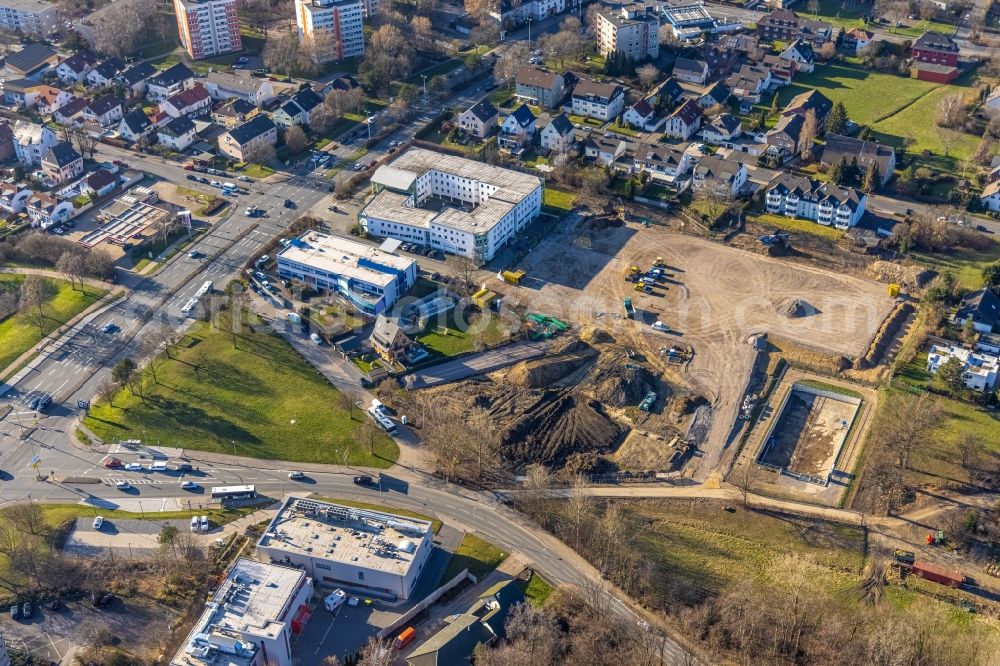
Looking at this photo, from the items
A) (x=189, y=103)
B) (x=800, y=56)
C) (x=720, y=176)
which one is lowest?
(x=189, y=103)

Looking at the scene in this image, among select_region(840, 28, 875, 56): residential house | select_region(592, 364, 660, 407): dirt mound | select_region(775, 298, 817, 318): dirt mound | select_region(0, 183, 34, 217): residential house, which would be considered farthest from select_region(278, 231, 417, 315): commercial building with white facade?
select_region(840, 28, 875, 56): residential house

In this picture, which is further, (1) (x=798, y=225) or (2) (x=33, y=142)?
(2) (x=33, y=142)

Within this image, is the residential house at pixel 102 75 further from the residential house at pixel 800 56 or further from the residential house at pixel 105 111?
the residential house at pixel 800 56

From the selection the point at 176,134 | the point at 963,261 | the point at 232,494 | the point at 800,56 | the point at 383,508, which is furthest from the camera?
the point at 800,56

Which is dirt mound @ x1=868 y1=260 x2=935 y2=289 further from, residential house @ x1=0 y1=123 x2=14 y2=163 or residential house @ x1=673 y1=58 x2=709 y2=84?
residential house @ x1=0 y1=123 x2=14 y2=163

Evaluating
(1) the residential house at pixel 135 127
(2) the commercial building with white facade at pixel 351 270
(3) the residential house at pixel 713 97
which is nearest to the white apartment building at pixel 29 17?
(1) the residential house at pixel 135 127

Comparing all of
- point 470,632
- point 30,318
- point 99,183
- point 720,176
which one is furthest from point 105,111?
point 470,632

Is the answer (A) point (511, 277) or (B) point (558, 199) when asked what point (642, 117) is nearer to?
(B) point (558, 199)
